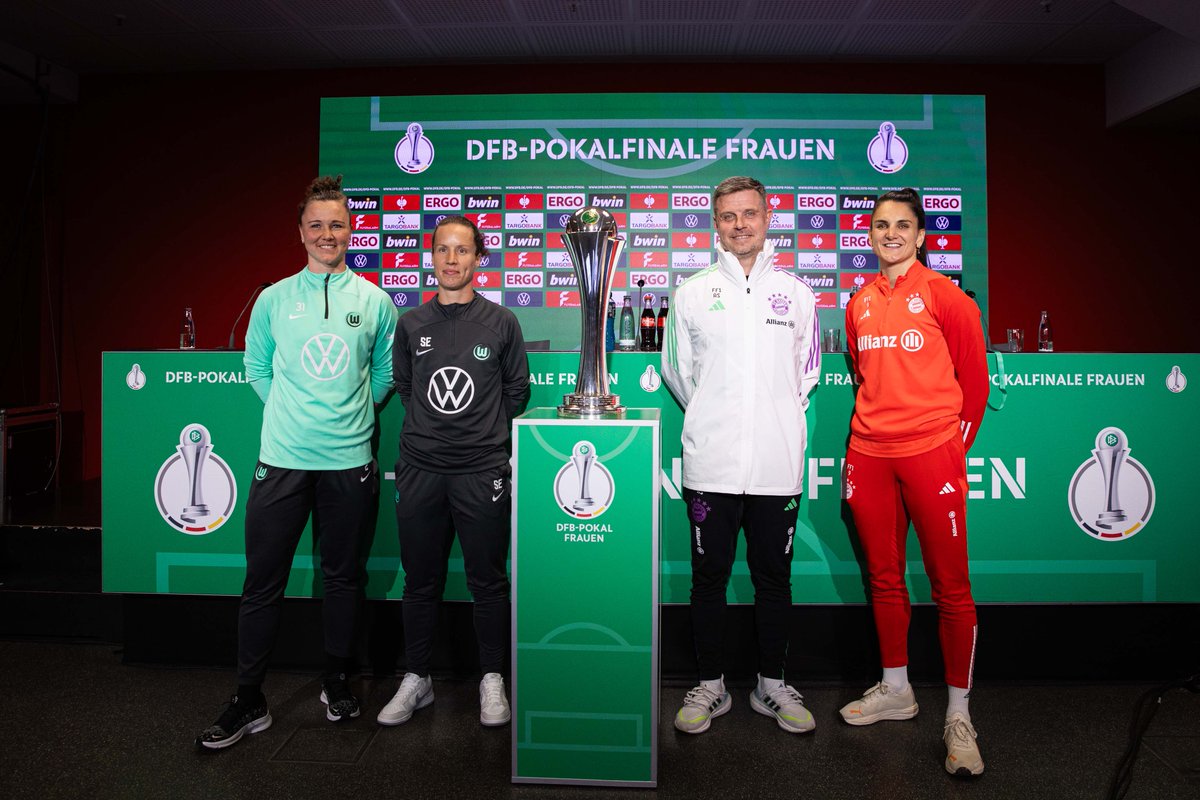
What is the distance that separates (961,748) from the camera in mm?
1790

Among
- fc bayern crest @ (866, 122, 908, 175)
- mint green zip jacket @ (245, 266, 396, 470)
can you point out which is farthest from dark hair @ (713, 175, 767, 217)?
fc bayern crest @ (866, 122, 908, 175)

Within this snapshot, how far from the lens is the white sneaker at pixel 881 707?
2010 mm

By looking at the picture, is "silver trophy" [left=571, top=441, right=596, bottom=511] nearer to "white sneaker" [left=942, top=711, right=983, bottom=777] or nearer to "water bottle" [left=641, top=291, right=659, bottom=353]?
"white sneaker" [left=942, top=711, right=983, bottom=777]

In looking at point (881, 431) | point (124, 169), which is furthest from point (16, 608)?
point (124, 169)

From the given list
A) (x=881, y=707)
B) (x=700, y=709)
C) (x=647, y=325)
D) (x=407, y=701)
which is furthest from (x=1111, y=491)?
(x=407, y=701)

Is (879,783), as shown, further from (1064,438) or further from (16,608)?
(16,608)

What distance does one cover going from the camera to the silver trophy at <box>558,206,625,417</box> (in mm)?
1802

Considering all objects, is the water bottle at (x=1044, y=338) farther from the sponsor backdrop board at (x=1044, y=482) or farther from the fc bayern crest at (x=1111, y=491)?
the fc bayern crest at (x=1111, y=491)

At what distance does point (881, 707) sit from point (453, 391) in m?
1.44

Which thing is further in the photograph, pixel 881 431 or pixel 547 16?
pixel 547 16

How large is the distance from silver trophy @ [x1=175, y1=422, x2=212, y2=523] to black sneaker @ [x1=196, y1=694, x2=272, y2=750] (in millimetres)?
644

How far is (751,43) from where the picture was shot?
175 inches

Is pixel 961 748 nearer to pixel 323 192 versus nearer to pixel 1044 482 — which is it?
pixel 1044 482

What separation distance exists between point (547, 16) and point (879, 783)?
398 cm
